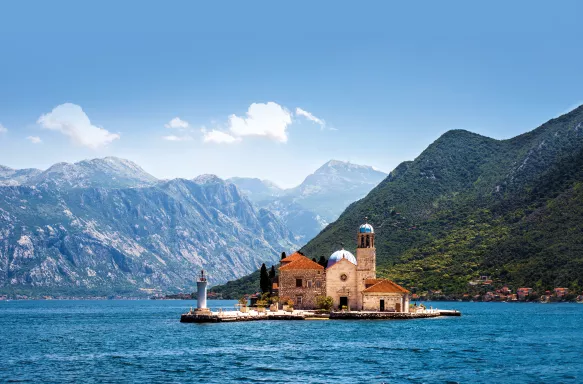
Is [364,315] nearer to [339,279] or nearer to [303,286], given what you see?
[339,279]

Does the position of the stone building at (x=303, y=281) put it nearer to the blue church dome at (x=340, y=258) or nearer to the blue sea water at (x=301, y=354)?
the blue church dome at (x=340, y=258)

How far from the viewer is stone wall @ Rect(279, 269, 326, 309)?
10881 centimetres

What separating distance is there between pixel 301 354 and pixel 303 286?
1853 inches

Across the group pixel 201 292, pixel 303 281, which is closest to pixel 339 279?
pixel 303 281

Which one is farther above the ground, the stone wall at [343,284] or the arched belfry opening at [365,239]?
the arched belfry opening at [365,239]

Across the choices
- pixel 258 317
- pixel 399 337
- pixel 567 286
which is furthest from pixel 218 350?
pixel 567 286

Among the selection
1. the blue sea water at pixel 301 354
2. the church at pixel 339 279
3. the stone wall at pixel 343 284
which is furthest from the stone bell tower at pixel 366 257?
the blue sea water at pixel 301 354

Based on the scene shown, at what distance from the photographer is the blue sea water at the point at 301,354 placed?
2023 inches

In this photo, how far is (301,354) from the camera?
6269cm

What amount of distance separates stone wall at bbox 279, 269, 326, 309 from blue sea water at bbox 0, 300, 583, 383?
12.5 metres

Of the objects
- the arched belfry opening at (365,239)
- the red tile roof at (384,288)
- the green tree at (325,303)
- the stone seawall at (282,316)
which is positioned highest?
the arched belfry opening at (365,239)

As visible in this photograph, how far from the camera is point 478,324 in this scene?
10300 centimetres

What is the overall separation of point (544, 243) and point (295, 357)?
144 metres

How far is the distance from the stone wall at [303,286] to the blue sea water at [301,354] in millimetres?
12535
